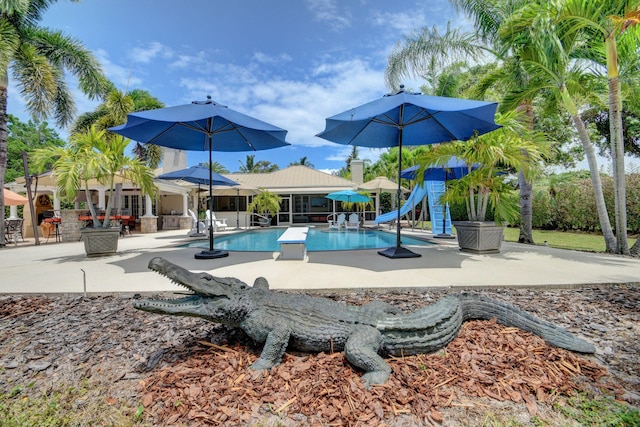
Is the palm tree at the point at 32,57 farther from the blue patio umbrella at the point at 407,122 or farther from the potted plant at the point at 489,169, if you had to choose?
the potted plant at the point at 489,169

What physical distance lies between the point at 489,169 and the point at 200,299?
6.50 meters

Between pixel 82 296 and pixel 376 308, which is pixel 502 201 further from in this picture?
pixel 82 296

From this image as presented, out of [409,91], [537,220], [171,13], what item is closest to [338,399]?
[409,91]

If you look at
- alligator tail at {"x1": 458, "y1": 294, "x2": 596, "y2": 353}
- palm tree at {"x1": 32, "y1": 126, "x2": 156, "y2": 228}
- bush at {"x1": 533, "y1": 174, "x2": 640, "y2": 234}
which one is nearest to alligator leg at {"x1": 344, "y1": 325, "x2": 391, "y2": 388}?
alligator tail at {"x1": 458, "y1": 294, "x2": 596, "y2": 353}

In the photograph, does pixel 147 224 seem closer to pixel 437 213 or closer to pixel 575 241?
pixel 437 213

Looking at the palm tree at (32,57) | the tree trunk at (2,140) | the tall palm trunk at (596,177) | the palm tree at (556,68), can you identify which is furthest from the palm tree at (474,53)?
the tree trunk at (2,140)

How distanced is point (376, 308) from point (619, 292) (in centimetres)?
367

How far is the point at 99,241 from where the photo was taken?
654 centimetres

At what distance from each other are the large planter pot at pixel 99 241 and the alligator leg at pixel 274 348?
6258 mm

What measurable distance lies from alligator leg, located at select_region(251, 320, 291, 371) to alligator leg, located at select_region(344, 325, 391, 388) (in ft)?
1.67

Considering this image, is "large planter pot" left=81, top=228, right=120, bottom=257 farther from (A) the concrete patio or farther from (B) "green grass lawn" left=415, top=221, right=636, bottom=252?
(B) "green grass lawn" left=415, top=221, right=636, bottom=252

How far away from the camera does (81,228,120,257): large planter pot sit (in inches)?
254

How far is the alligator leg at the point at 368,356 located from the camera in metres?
2.07

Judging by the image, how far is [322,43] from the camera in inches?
481
